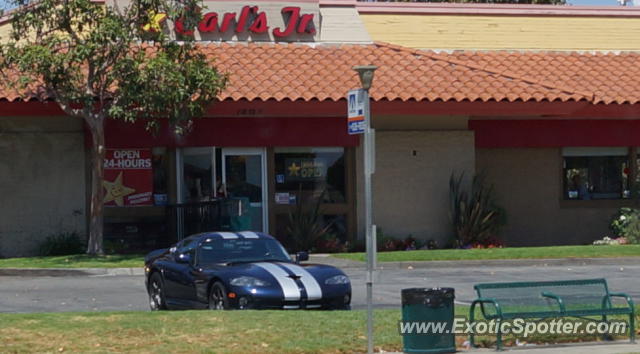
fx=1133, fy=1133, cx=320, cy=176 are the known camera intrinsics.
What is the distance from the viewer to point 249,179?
1141 inches

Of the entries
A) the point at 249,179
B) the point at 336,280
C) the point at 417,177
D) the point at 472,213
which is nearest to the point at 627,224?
the point at 472,213

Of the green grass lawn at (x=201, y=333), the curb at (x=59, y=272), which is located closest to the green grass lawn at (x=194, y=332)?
the green grass lawn at (x=201, y=333)

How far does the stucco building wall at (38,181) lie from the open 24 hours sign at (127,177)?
663 millimetres

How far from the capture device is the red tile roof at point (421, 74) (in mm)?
27859

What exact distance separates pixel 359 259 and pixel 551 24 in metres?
11.0

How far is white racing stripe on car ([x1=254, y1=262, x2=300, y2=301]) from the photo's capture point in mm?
15859

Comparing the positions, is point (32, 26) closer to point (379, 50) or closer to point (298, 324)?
point (379, 50)

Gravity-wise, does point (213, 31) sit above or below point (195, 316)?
above

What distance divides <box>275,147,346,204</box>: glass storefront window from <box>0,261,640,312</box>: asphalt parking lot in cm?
511

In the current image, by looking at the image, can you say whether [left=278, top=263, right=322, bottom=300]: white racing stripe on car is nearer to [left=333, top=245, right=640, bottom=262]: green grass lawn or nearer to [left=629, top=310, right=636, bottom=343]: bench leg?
[left=629, top=310, right=636, bottom=343]: bench leg

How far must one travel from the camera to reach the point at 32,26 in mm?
25328

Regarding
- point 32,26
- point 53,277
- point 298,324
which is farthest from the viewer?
→ point 32,26

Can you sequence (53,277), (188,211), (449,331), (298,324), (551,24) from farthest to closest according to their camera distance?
(551,24) → (188,211) → (53,277) → (298,324) → (449,331)

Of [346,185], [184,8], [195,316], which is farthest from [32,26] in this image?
[195,316]
